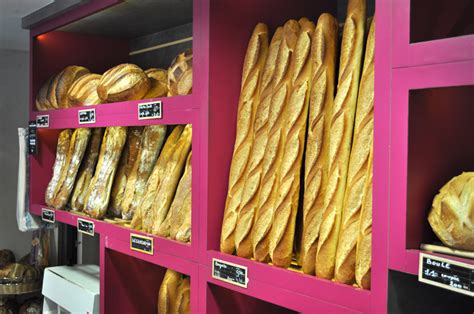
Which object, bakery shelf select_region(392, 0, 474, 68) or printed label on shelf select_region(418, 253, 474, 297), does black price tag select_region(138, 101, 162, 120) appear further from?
printed label on shelf select_region(418, 253, 474, 297)

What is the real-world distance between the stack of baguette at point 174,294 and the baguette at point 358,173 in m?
0.81

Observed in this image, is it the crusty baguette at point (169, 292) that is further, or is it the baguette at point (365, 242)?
the crusty baguette at point (169, 292)

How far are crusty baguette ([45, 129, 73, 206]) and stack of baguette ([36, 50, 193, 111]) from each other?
15 centimetres

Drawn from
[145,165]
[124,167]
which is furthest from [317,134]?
[124,167]

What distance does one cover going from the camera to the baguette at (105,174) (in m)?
2.16

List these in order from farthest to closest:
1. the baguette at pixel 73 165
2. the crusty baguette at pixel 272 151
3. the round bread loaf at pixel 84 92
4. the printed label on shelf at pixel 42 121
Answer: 1. the printed label on shelf at pixel 42 121
2. the baguette at pixel 73 165
3. the round bread loaf at pixel 84 92
4. the crusty baguette at pixel 272 151

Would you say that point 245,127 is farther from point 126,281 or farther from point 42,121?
point 42,121

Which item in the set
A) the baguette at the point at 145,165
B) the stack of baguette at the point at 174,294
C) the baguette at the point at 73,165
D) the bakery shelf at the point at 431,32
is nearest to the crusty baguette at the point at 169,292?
the stack of baguette at the point at 174,294

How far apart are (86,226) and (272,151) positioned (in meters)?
1.09

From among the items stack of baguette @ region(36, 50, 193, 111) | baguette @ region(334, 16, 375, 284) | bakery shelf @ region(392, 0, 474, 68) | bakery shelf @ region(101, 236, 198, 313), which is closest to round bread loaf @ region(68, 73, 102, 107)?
stack of baguette @ region(36, 50, 193, 111)

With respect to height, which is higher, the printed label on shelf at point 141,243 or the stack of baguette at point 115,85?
the stack of baguette at point 115,85

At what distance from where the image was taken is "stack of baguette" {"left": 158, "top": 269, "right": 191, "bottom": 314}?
185cm

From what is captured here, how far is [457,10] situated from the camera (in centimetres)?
110

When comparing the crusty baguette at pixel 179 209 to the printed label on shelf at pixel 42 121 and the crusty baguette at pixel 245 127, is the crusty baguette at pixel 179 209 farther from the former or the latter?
the printed label on shelf at pixel 42 121
